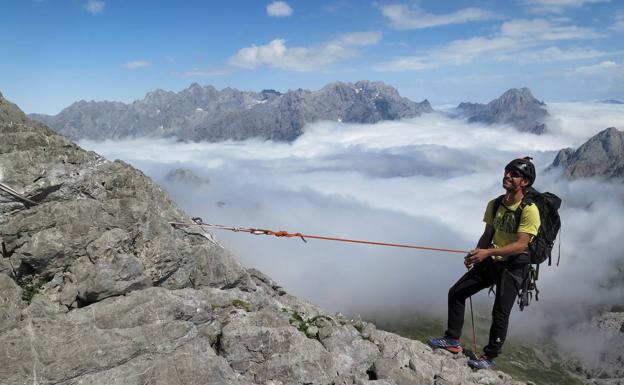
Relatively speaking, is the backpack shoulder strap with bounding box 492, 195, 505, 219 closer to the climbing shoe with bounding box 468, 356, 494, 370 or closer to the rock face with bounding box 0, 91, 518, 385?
the climbing shoe with bounding box 468, 356, 494, 370

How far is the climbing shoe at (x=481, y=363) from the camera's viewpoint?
13.0 m

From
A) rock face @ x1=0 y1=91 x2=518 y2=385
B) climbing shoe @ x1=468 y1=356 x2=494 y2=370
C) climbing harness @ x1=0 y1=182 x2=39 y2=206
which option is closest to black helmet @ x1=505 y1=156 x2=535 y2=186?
climbing shoe @ x1=468 y1=356 x2=494 y2=370

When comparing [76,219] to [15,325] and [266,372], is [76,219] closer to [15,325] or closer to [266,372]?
[15,325]

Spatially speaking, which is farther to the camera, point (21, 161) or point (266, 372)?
point (21, 161)

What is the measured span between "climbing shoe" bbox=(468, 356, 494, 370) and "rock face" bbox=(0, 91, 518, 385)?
0.21 m

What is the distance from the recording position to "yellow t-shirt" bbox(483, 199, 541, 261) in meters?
11.2

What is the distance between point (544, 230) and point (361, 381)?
643 cm

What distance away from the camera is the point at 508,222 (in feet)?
38.2

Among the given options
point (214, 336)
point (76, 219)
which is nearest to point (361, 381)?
point (214, 336)

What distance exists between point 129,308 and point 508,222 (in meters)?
10.2

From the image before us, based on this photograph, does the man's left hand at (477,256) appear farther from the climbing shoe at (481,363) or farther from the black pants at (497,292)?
the climbing shoe at (481,363)

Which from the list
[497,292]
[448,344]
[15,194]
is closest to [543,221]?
[497,292]

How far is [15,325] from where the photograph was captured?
371 inches

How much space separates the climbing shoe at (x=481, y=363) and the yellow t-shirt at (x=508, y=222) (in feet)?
11.3
